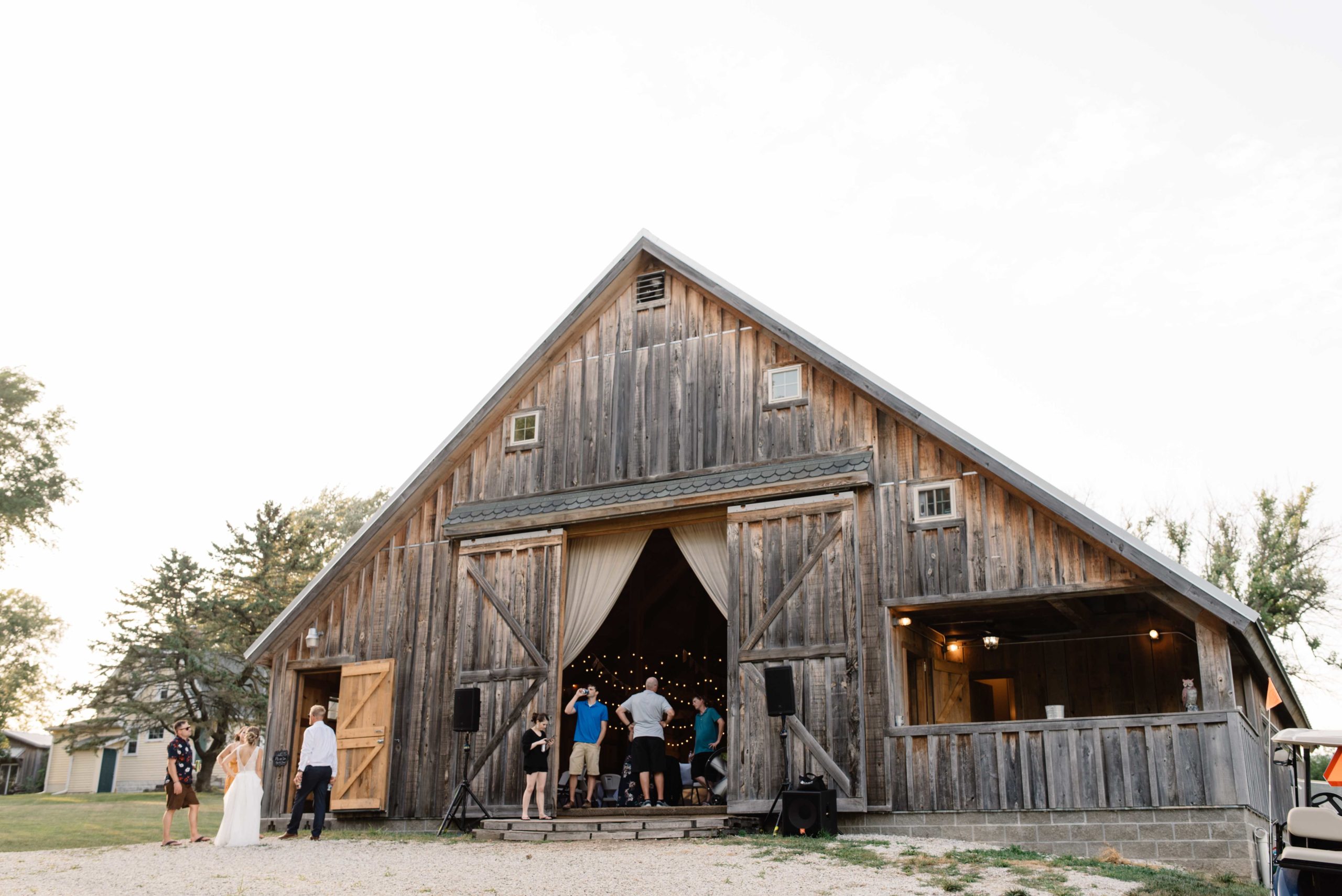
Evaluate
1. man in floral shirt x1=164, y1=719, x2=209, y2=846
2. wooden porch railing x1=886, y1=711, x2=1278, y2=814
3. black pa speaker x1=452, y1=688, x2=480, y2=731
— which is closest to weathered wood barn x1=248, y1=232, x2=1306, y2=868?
wooden porch railing x1=886, y1=711, x2=1278, y2=814

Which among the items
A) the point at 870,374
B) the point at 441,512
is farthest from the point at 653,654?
the point at 870,374

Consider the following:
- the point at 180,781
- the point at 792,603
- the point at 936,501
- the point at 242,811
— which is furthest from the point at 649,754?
the point at 180,781

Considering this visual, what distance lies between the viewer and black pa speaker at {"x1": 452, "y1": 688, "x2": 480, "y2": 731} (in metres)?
13.6

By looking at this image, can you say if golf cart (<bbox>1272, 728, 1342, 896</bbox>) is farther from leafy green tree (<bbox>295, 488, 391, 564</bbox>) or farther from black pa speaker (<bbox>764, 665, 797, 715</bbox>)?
leafy green tree (<bbox>295, 488, 391, 564</bbox>)

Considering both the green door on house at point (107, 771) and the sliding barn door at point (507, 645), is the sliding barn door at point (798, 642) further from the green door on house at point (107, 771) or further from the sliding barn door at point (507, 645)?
the green door on house at point (107, 771)

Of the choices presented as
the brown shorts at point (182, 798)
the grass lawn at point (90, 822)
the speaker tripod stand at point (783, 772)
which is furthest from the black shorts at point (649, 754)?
the grass lawn at point (90, 822)

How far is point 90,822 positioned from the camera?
63.3ft

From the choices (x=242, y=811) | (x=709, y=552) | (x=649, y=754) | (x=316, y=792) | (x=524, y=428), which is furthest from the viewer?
(x=524, y=428)

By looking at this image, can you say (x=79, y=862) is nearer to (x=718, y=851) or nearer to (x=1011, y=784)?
(x=718, y=851)

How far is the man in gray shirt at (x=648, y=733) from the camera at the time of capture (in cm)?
1286

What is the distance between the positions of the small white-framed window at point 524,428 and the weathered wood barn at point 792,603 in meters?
0.04

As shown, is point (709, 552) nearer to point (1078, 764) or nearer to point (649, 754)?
point (649, 754)

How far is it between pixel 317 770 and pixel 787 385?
6.86 meters

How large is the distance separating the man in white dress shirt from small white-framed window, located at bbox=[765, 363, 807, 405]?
20.5 ft
